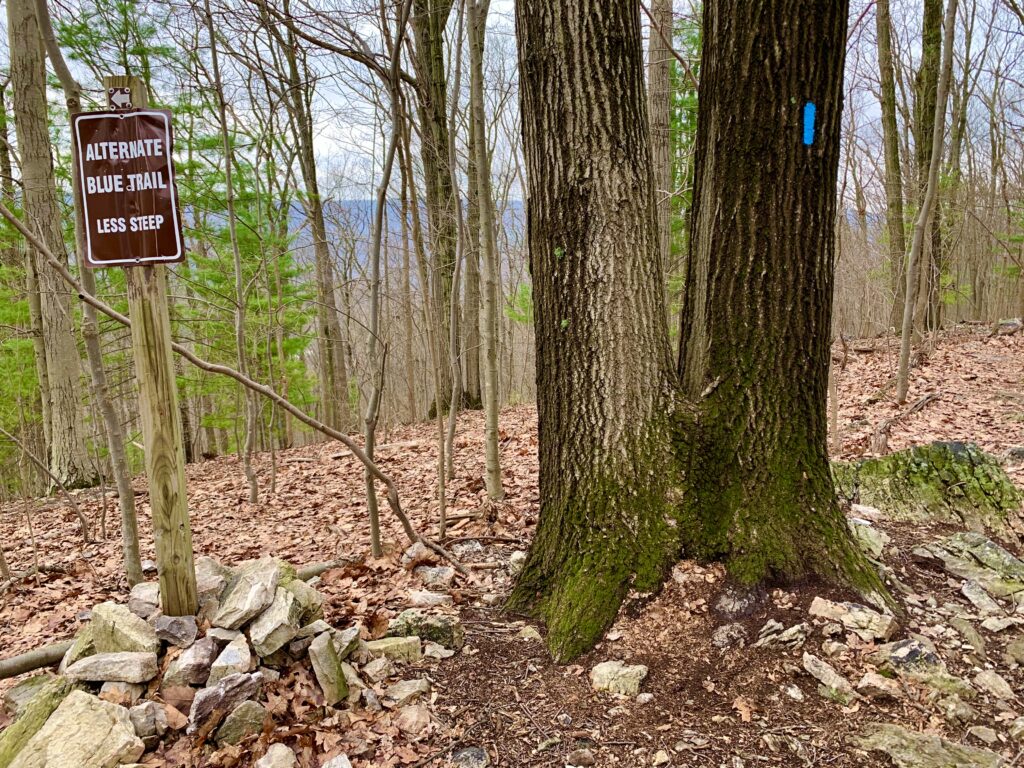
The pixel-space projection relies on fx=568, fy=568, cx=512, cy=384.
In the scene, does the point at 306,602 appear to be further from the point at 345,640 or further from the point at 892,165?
the point at 892,165

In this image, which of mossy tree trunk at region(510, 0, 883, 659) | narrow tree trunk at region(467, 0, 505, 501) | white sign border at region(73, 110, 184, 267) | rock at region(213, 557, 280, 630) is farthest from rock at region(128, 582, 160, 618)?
narrow tree trunk at region(467, 0, 505, 501)

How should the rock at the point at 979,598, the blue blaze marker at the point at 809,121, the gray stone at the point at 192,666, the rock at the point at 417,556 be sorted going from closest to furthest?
the gray stone at the point at 192,666 → the blue blaze marker at the point at 809,121 → the rock at the point at 979,598 → the rock at the point at 417,556

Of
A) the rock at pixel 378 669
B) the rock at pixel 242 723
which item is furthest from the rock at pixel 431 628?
the rock at pixel 242 723

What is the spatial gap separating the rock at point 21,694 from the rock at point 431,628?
4.56 ft

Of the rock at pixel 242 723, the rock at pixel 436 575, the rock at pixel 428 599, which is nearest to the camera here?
the rock at pixel 242 723

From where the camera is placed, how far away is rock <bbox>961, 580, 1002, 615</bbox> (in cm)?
252

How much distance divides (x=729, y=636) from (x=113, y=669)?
240cm

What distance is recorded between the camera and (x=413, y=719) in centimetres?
225

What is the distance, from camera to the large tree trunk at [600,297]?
2564 millimetres

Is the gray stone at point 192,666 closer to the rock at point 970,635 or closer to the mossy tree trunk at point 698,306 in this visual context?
the mossy tree trunk at point 698,306

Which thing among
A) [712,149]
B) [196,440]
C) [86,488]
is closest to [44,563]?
[86,488]

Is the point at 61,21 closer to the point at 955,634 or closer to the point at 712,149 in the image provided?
the point at 712,149

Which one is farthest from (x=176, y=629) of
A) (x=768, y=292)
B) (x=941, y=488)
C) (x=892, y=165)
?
(x=892, y=165)

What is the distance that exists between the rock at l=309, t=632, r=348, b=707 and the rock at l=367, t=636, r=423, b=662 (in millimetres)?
232
